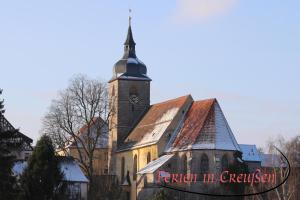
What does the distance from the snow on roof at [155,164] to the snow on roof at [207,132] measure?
103 centimetres

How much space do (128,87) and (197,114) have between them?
12.8m

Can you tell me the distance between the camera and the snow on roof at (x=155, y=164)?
6019 centimetres

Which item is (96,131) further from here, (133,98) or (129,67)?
(129,67)

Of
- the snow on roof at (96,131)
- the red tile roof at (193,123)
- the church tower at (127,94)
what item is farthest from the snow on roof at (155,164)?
the church tower at (127,94)

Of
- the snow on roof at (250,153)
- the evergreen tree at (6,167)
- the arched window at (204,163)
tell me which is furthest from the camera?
the snow on roof at (250,153)

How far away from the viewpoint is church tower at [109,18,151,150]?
239ft

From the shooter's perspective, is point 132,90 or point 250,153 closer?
point 132,90

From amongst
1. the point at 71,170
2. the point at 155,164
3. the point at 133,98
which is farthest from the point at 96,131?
the point at 71,170

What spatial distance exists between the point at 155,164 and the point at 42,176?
22.6 metres

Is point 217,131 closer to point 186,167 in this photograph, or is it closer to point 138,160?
point 186,167

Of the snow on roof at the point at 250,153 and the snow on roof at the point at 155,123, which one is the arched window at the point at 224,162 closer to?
the snow on roof at the point at 155,123

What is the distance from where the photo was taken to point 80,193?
57.2 metres

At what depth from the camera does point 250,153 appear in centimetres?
8112

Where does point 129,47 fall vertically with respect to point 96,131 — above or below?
above
